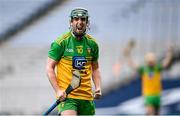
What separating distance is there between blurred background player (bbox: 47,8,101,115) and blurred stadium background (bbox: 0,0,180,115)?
8.18m

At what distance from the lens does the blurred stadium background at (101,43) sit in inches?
681

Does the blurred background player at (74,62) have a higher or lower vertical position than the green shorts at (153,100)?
higher

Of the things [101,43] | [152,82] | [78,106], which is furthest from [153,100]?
[78,106]

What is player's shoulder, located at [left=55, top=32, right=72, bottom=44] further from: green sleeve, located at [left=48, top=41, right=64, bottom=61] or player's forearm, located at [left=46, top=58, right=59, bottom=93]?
player's forearm, located at [left=46, top=58, right=59, bottom=93]

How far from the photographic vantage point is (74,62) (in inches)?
351

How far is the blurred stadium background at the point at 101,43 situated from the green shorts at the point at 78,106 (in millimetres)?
8226

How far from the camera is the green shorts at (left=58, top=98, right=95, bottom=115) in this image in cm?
884

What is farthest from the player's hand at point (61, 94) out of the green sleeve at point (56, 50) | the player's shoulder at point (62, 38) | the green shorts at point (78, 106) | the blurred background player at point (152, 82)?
the blurred background player at point (152, 82)

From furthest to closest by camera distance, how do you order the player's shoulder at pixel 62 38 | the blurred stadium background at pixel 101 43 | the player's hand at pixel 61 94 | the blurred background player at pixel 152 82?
1. the blurred stadium background at pixel 101 43
2. the blurred background player at pixel 152 82
3. the player's shoulder at pixel 62 38
4. the player's hand at pixel 61 94

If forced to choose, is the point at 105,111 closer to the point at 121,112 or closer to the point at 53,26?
the point at 121,112

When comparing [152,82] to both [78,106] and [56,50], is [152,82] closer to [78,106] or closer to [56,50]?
[78,106]

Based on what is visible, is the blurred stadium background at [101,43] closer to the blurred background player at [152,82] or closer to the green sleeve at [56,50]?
the blurred background player at [152,82]

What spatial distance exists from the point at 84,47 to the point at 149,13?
8.50m

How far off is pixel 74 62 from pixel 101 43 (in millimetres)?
8551
